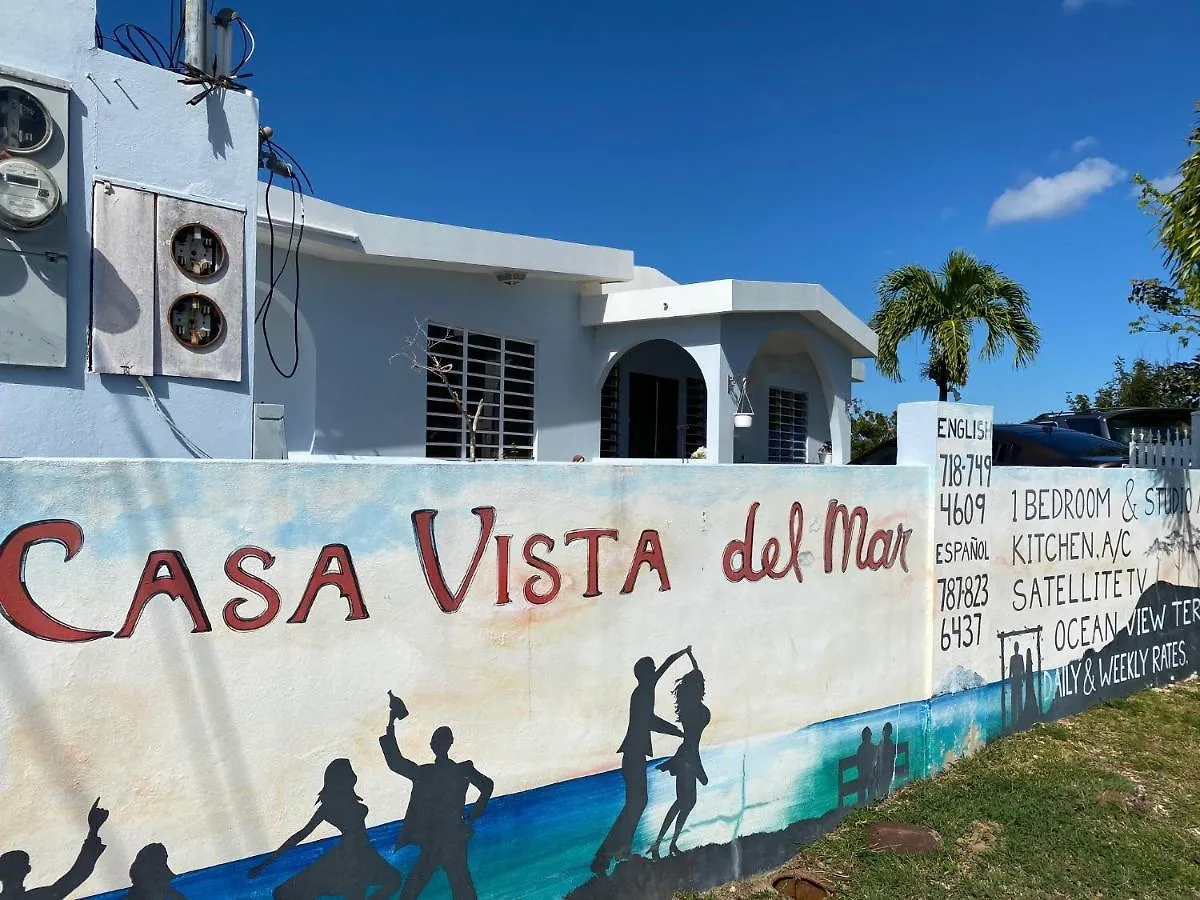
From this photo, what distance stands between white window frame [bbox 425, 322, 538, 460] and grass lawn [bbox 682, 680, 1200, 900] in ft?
15.7

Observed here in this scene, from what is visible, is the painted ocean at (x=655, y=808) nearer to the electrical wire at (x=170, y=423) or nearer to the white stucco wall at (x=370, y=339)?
the electrical wire at (x=170, y=423)

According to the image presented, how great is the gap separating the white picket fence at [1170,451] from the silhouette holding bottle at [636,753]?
5.25 metres

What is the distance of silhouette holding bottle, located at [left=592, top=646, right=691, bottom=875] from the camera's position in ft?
12.0

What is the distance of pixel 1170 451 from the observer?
7.52 meters

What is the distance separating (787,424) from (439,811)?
11.3 m

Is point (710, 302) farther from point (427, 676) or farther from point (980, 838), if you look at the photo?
point (427, 676)

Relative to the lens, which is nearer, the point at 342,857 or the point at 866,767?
the point at 342,857

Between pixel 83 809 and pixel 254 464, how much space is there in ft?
3.50

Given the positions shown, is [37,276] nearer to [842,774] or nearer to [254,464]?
[254,464]

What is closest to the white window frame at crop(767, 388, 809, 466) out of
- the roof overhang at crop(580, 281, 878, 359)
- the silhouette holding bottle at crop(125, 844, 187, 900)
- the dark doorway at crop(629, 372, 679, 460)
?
the dark doorway at crop(629, 372, 679, 460)

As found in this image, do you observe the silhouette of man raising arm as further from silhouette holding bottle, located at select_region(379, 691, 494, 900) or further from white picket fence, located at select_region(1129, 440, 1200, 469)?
white picket fence, located at select_region(1129, 440, 1200, 469)

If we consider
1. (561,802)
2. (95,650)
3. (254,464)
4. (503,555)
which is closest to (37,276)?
(254,464)

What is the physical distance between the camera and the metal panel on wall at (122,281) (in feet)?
13.4

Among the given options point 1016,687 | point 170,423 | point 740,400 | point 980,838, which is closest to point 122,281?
point 170,423
